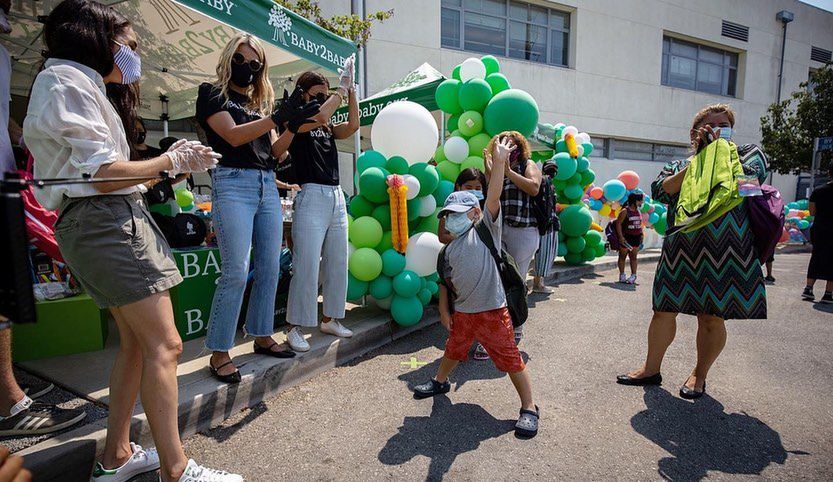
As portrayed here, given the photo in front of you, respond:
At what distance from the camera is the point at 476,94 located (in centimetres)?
484

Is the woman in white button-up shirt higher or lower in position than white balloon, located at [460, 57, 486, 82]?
lower

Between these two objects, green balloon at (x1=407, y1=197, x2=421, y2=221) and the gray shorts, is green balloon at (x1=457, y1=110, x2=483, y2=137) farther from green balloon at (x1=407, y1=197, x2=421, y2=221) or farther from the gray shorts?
the gray shorts

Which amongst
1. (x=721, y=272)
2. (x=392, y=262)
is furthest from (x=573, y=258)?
(x=721, y=272)

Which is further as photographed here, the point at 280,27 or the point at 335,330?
the point at 280,27

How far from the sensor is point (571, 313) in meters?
4.88

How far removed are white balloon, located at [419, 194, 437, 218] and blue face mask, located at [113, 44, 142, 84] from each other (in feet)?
7.82

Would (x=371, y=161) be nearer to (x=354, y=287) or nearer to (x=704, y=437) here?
(x=354, y=287)

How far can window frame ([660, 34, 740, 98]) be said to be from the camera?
15.9m

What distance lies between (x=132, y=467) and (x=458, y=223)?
1958mm

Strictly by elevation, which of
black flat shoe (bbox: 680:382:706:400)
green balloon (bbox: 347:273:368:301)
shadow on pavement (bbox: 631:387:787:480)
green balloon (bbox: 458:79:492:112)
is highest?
green balloon (bbox: 458:79:492:112)

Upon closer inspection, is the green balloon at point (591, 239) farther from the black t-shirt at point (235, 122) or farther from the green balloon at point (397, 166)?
the black t-shirt at point (235, 122)

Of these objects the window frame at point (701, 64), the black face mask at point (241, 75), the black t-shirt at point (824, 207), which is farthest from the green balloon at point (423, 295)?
the window frame at point (701, 64)

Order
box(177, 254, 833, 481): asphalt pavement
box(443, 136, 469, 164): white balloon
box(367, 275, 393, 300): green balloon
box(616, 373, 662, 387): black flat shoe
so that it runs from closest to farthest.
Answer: box(177, 254, 833, 481): asphalt pavement, box(616, 373, 662, 387): black flat shoe, box(367, 275, 393, 300): green balloon, box(443, 136, 469, 164): white balloon

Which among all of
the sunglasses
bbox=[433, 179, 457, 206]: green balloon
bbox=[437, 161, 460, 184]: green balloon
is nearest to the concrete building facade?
bbox=[437, 161, 460, 184]: green balloon
